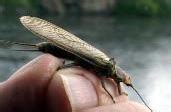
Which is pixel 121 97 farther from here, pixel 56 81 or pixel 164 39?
pixel 164 39

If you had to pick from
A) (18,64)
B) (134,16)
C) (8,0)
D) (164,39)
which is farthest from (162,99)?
(134,16)

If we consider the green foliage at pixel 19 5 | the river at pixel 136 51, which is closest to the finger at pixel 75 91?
the river at pixel 136 51

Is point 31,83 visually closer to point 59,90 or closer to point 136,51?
point 59,90

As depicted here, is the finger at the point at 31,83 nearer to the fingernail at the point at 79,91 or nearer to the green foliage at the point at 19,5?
the fingernail at the point at 79,91

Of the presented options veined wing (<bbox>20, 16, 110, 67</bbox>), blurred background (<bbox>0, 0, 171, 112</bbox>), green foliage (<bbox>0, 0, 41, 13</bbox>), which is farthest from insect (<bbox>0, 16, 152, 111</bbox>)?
green foliage (<bbox>0, 0, 41, 13</bbox>)

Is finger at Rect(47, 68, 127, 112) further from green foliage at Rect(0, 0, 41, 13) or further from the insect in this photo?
green foliage at Rect(0, 0, 41, 13)

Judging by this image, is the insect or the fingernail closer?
the fingernail
